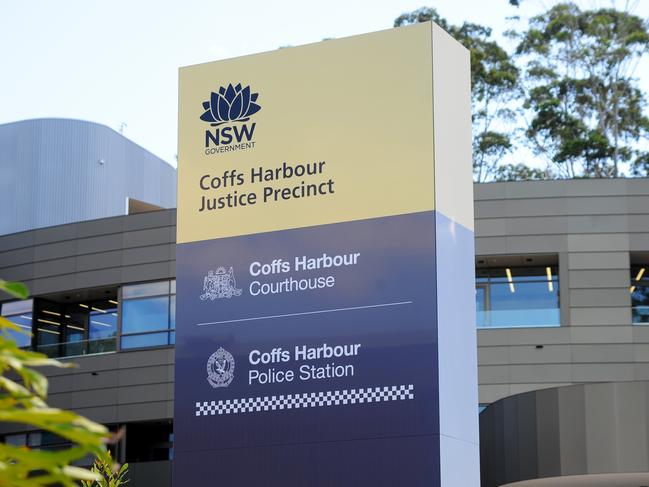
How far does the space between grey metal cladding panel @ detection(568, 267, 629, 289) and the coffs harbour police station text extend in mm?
20101

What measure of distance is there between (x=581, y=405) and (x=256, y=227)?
827 cm

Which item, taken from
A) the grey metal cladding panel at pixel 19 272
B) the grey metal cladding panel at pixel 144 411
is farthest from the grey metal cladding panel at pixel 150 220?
the grey metal cladding panel at pixel 144 411

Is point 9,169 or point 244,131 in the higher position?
point 9,169

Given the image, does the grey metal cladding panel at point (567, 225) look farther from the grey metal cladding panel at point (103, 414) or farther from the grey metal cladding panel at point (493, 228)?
the grey metal cladding panel at point (103, 414)

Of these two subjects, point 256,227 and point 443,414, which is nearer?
point 443,414

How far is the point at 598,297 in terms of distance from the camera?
3303 centimetres

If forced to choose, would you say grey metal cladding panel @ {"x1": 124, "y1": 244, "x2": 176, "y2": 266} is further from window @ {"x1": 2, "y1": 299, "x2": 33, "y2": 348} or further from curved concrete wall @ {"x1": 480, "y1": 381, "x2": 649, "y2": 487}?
curved concrete wall @ {"x1": 480, "y1": 381, "x2": 649, "y2": 487}

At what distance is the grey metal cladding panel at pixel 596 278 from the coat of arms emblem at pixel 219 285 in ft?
66.5

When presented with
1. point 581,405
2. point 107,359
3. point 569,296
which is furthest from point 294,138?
point 107,359

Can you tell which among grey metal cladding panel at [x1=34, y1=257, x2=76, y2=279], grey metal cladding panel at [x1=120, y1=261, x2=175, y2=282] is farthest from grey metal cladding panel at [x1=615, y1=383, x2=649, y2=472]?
grey metal cladding panel at [x1=34, y1=257, x2=76, y2=279]

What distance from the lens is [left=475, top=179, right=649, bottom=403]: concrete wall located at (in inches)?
1284

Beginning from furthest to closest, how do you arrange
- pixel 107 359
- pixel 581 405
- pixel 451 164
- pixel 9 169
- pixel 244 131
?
pixel 9 169 → pixel 107 359 → pixel 581 405 → pixel 244 131 → pixel 451 164

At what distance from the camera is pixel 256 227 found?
46.7ft

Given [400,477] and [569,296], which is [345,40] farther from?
[569,296]
